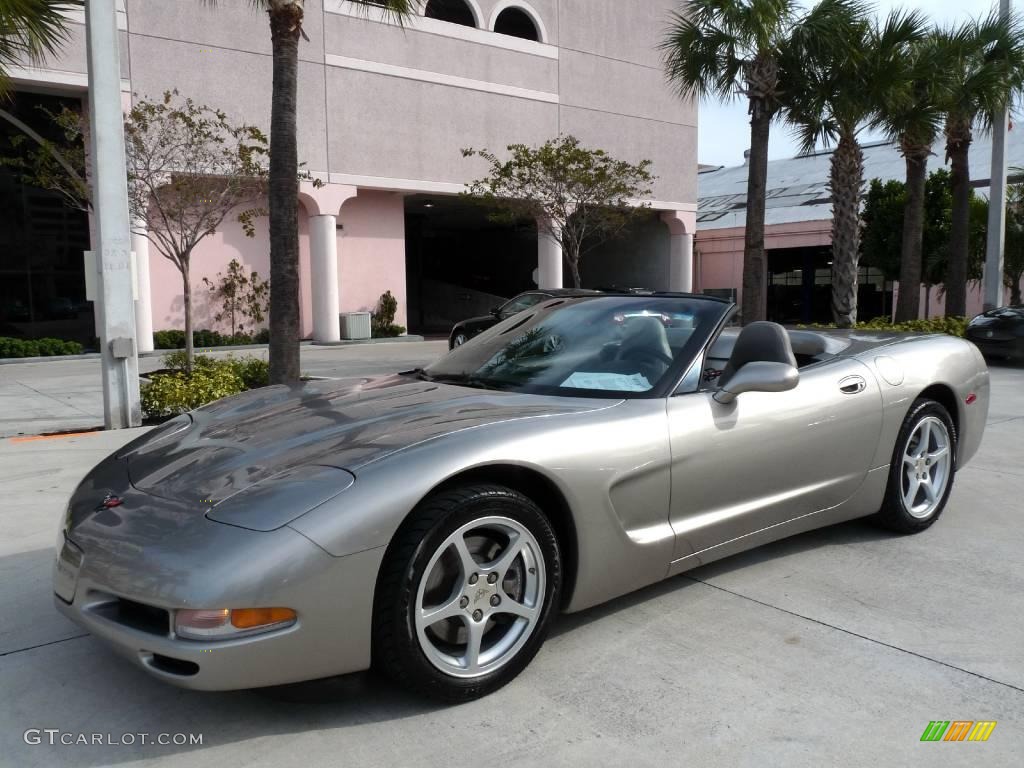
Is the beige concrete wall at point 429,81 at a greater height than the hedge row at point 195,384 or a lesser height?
greater

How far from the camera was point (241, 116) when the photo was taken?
2061 cm

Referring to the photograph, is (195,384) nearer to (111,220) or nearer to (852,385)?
(111,220)

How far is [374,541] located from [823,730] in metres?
1.50

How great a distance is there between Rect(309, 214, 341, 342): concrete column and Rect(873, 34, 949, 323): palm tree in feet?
41.8

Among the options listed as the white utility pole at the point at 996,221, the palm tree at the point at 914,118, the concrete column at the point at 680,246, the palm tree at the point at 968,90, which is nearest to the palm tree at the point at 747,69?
the palm tree at the point at 914,118

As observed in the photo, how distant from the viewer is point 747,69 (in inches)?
589

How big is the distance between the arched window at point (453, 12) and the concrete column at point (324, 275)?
6.45 m

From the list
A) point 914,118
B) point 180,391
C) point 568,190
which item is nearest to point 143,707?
point 180,391

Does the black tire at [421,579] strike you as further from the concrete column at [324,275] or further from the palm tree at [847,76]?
the concrete column at [324,275]

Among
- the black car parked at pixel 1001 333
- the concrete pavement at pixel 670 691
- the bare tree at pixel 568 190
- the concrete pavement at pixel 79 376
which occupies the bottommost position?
the concrete pavement at pixel 670 691

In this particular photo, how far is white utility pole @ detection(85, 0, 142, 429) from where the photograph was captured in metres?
8.45

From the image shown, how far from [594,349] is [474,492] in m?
1.23

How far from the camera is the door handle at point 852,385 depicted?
13.8 feet

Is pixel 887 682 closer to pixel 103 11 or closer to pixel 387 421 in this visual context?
pixel 387 421
